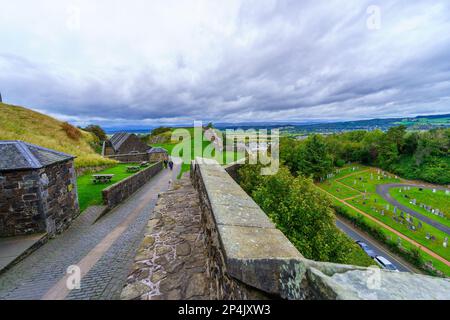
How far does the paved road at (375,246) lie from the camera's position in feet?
64.5

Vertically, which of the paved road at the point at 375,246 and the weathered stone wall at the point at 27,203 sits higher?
the weathered stone wall at the point at 27,203

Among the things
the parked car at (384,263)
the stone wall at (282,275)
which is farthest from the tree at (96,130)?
the stone wall at (282,275)

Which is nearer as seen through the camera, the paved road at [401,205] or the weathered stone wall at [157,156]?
the paved road at [401,205]

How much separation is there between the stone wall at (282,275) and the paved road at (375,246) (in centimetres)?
2413

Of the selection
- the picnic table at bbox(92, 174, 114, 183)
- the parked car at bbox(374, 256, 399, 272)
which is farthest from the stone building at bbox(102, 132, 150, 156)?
the parked car at bbox(374, 256, 399, 272)

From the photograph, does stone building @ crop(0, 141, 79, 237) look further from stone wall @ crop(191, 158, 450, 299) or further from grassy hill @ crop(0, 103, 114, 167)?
grassy hill @ crop(0, 103, 114, 167)

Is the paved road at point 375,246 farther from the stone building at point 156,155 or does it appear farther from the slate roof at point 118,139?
the slate roof at point 118,139

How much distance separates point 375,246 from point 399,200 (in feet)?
62.4

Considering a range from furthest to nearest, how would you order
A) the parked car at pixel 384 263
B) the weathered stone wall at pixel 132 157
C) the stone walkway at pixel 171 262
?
the weathered stone wall at pixel 132 157 → the parked car at pixel 384 263 → the stone walkway at pixel 171 262

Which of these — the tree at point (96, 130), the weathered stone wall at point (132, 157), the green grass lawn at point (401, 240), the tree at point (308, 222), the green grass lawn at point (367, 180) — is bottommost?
the green grass lawn at point (401, 240)

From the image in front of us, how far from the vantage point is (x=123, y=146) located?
35.8m

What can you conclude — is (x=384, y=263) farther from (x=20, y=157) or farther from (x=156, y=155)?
(x=156, y=155)
